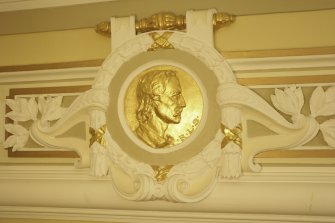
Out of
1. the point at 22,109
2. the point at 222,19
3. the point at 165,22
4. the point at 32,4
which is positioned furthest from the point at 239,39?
the point at 22,109

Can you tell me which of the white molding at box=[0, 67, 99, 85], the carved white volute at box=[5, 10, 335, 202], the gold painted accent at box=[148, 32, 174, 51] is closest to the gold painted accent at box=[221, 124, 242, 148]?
the carved white volute at box=[5, 10, 335, 202]

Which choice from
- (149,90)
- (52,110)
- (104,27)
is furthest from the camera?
(52,110)

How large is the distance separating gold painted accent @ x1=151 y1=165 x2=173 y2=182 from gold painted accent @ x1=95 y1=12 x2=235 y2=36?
95cm

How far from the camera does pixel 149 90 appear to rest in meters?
2.44

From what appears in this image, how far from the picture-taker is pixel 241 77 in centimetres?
237

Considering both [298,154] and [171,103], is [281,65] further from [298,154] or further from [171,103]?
[171,103]

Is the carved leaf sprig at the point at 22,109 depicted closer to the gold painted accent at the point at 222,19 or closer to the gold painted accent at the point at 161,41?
the gold painted accent at the point at 161,41

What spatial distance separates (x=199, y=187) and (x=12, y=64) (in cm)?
173

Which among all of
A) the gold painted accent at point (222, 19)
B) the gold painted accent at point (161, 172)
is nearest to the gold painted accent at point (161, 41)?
the gold painted accent at point (222, 19)

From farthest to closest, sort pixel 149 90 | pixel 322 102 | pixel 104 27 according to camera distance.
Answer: pixel 104 27, pixel 149 90, pixel 322 102

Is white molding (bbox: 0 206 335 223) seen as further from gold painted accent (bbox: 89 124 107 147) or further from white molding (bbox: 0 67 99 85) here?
white molding (bbox: 0 67 99 85)

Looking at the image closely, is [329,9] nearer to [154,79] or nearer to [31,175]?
[154,79]

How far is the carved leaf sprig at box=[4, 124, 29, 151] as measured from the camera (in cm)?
272

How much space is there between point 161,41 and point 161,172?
0.89 m
